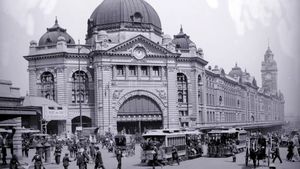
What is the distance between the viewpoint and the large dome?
72.6 meters

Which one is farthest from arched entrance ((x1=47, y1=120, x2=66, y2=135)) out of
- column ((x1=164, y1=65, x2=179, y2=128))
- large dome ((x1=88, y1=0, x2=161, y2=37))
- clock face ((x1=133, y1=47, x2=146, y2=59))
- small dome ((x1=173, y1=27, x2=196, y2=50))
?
small dome ((x1=173, y1=27, x2=196, y2=50))

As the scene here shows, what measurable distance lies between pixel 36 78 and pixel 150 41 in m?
17.5

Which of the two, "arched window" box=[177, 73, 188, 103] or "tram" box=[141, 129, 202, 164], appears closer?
"tram" box=[141, 129, 202, 164]

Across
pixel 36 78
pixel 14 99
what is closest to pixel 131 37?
pixel 36 78

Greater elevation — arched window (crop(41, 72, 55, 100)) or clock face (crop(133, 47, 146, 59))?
clock face (crop(133, 47, 146, 59))

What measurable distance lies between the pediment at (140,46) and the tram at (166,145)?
2953 cm

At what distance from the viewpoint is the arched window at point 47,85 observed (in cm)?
6744

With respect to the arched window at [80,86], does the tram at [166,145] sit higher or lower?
lower

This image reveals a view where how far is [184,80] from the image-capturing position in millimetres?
74062

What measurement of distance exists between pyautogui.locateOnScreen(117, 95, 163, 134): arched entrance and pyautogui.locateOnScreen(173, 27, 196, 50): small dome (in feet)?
46.7

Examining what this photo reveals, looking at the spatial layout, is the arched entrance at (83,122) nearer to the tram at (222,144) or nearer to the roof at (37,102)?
the roof at (37,102)

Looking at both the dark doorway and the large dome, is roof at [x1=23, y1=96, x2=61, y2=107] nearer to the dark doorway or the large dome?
the dark doorway

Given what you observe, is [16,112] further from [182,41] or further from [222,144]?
[182,41]

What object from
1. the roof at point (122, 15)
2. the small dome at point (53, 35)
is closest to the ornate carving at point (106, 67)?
the roof at point (122, 15)
